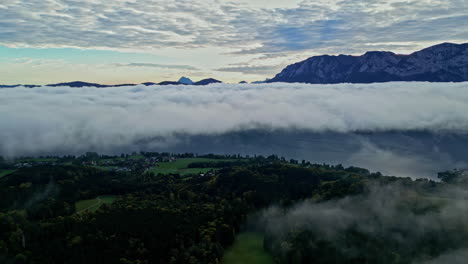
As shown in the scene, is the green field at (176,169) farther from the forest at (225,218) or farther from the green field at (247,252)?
the green field at (247,252)

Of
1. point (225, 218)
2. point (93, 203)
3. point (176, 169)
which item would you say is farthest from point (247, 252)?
point (176, 169)

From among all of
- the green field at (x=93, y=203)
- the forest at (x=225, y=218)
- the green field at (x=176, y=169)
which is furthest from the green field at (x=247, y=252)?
the green field at (x=176, y=169)

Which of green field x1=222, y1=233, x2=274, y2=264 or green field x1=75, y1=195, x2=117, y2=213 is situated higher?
green field x1=75, y1=195, x2=117, y2=213

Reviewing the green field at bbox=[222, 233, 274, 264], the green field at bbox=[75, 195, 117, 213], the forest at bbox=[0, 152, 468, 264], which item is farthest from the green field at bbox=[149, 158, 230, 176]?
the green field at bbox=[222, 233, 274, 264]

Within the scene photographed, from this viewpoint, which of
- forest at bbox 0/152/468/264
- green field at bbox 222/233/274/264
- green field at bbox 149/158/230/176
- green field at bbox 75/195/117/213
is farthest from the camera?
green field at bbox 149/158/230/176

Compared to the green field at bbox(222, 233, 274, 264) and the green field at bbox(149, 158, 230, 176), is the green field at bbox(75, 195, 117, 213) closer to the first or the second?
the green field at bbox(149, 158, 230, 176)

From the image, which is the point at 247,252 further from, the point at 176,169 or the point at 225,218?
the point at 176,169
